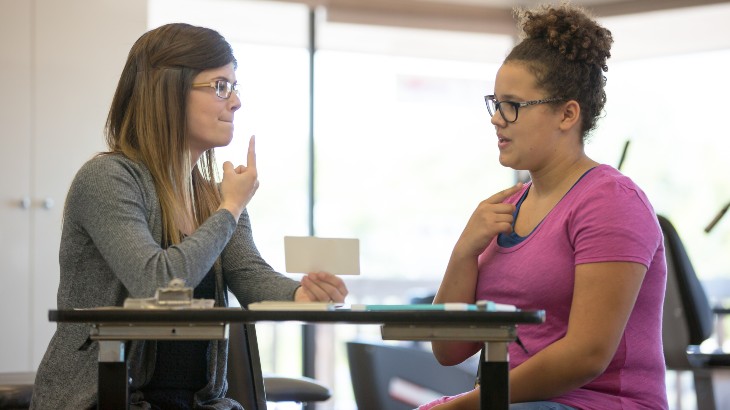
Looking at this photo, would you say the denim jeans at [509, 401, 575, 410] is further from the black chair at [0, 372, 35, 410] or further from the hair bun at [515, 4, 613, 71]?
the black chair at [0, 372, 35, 410]

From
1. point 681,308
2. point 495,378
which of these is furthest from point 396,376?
point 495,378

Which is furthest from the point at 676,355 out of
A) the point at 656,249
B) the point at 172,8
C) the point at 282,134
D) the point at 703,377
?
the point at 172,8

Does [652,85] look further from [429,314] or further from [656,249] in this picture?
[429,314]

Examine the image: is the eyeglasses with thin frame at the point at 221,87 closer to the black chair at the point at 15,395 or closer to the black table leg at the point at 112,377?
the black table leg at the point at 112,377

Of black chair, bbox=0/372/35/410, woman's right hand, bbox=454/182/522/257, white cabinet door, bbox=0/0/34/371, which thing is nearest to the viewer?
woman's right hand, bbox=454/182/522/257

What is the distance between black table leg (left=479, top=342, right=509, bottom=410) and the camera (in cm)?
134

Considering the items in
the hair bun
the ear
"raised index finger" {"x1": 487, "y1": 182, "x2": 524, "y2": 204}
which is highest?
the hair bun

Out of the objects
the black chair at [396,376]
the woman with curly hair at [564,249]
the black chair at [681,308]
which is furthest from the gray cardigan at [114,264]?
the black chair at [396,376]

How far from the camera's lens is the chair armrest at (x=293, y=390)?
2.12 metres

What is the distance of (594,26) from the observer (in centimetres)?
181

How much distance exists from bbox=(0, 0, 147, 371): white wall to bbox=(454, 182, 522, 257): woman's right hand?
8.99ft

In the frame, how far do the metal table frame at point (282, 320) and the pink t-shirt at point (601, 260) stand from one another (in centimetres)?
30

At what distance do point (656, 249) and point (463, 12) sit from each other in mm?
3442

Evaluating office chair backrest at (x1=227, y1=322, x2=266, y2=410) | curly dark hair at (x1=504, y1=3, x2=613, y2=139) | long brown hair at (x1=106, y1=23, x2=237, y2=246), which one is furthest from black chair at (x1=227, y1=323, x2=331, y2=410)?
curly dark hair at (x1=504, y1=3, x2=613, y2=139)
